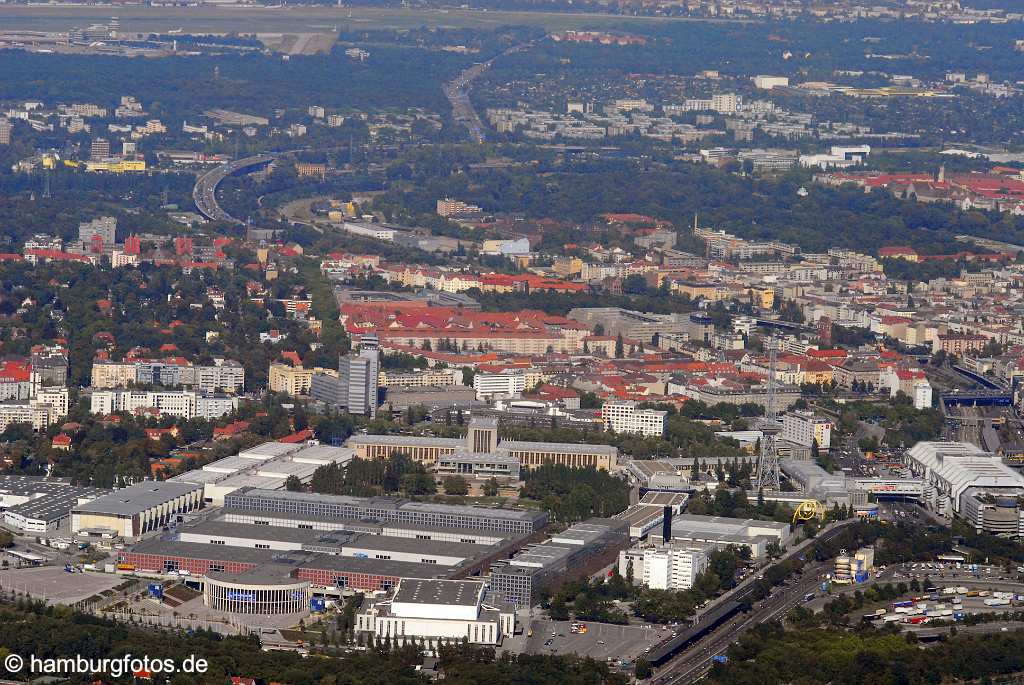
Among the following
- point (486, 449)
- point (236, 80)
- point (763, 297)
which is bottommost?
point (486, 449)

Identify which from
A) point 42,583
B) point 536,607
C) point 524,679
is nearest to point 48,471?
point 42,583

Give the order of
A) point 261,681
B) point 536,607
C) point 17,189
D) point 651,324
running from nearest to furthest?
point 261,681
point 536,607
point 651,324
point 17,189

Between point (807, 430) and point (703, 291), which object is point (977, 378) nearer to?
point (807, 430)

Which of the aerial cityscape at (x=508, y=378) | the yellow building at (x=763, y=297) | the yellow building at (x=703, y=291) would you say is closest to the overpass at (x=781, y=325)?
the aerial cityscape at (x=508, y=378)

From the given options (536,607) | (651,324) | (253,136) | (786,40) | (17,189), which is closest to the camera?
(536,607)

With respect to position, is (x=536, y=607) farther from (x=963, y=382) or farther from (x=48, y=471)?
(x=963, y=382)

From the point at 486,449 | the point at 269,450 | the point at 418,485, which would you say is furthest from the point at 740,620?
the point at 269,450

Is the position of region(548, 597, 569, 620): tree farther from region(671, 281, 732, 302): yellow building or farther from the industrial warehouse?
region(671, 281, 732, 302): yellow building
